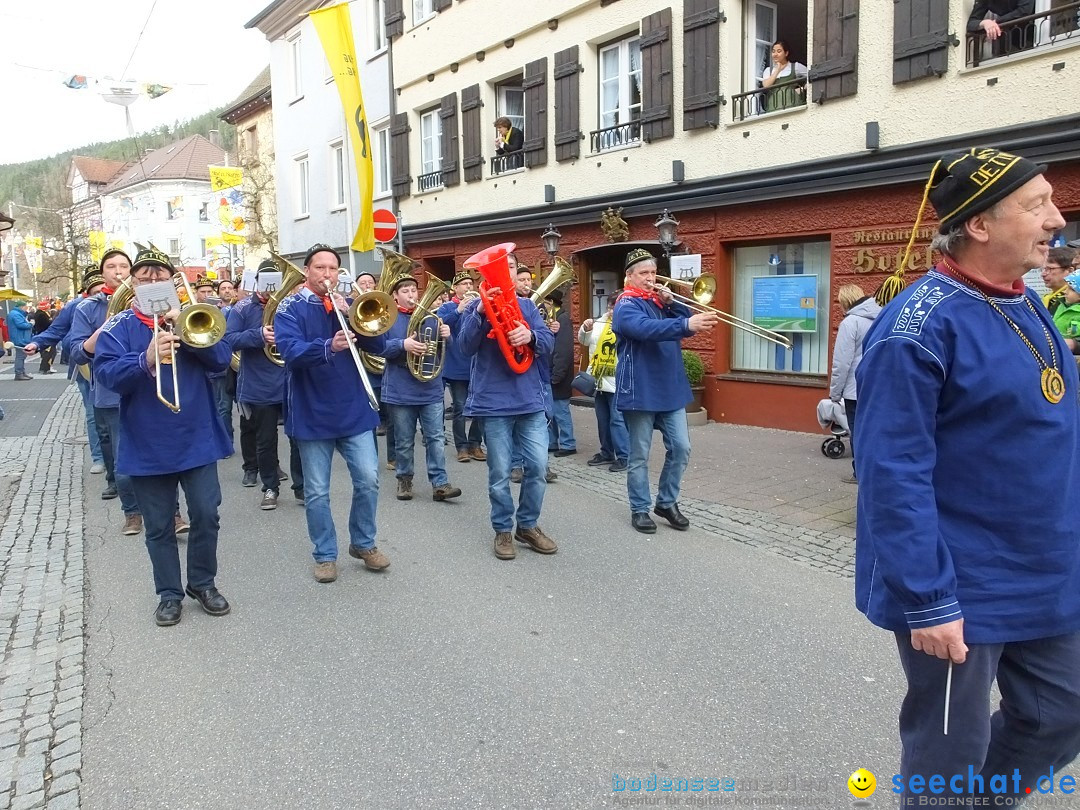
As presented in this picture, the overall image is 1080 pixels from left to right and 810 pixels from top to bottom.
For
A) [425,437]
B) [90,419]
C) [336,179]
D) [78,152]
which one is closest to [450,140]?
[336,179]

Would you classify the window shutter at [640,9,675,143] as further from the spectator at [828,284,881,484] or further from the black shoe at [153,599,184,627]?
the black shoe at [153,599,184,627]

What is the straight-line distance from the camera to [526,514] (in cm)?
591

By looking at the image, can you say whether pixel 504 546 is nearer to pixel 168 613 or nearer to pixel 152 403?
pixel 168 613

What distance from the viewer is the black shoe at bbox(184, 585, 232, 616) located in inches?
188

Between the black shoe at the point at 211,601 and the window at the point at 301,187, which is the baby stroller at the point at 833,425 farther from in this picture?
the window at the point at 301,187

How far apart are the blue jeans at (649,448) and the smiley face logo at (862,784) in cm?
332

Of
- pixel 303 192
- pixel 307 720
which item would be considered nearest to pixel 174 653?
pixel 307 720

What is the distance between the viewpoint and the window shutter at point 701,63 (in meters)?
11.0

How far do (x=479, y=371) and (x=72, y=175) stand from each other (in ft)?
263

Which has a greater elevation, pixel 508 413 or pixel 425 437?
pixel 508 413

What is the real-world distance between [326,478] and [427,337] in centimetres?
251

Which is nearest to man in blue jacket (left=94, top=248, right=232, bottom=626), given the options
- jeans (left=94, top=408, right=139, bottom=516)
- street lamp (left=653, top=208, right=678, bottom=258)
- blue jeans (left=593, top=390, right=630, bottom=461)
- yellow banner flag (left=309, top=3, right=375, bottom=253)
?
jeans (left=94, top=408, right=139, bottom=516)

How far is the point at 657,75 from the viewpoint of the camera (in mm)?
11836

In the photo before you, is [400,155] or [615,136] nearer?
[615,136]
